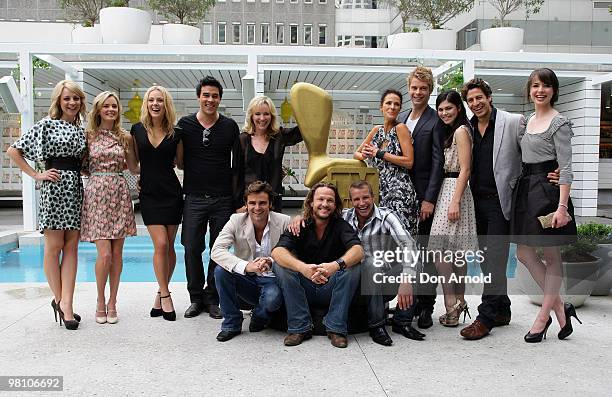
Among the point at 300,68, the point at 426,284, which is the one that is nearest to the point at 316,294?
the point at 426,284

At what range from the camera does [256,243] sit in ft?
11.1

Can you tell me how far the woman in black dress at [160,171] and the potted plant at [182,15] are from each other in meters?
6.24

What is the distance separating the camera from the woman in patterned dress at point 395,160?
3389 mm

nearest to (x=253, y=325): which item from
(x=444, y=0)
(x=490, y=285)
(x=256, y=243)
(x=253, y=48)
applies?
(x=256, y=243)

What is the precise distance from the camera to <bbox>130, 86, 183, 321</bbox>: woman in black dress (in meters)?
3.55

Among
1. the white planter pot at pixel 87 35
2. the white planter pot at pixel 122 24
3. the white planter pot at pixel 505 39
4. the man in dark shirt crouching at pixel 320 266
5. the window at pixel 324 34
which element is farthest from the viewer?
the window at pixel 324 34

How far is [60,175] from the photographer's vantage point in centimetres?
341

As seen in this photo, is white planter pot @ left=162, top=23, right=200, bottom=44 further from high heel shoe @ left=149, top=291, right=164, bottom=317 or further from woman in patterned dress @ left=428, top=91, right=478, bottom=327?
woman in patterned dress @ left=428, top=91, right=478, bottom=327

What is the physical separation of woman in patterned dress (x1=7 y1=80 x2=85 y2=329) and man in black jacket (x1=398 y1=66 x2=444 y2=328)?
6.70 ft

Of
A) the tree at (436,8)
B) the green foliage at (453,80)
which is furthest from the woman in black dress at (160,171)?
the tree at (436,8)

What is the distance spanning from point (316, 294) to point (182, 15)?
27.1ft

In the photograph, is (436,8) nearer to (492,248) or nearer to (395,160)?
(395,160)

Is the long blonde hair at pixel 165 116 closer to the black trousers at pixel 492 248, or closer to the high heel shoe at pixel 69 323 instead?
the high heel shoe at pixel 69 323

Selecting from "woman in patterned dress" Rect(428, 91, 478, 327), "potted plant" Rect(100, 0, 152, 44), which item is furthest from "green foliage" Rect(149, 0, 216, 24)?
"woman in patterned dress" Rect(428, 91, 478, 327)
